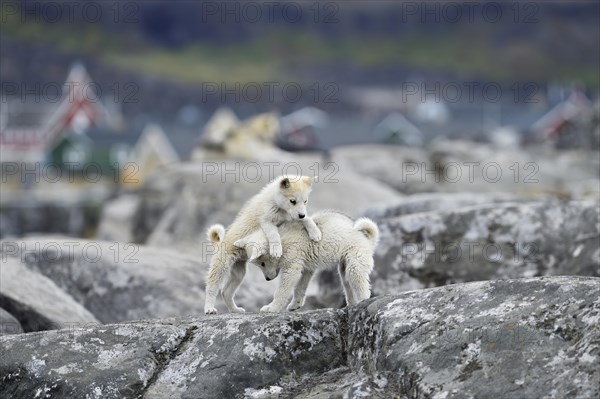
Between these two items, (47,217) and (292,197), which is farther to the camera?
(47,217)

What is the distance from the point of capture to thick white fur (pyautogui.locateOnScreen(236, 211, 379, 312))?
37.5 feet

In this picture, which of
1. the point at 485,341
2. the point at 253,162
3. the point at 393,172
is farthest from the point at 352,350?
the point at 393,172

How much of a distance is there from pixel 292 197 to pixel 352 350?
9.19 ft

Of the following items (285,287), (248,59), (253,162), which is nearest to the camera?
(285,287)

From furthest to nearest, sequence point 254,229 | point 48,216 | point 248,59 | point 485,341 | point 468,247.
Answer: point 248,59 < point 48,216 < point 468,247 < point 254,229 < point 485,341

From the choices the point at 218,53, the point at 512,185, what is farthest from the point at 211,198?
the point at 218,53

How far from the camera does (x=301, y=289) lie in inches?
469

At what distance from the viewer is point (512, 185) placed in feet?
95.7

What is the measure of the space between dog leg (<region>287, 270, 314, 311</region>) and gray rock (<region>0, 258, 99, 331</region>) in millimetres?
2314

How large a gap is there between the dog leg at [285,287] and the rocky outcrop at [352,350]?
1.40 meters

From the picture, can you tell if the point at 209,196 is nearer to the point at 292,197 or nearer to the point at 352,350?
the point at 292,197

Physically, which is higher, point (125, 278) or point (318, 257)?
point (318, 257)

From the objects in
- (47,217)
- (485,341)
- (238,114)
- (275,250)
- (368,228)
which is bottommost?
(47,217)

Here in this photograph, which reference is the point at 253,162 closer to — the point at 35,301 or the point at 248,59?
the point at 35,301
